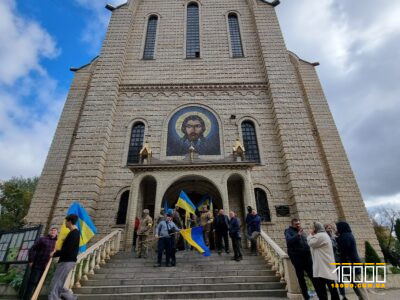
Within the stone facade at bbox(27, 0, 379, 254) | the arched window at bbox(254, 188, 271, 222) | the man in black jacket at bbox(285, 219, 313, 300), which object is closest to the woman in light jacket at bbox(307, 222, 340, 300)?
the man in black jacket at bbox(285, 219, 313, 300)

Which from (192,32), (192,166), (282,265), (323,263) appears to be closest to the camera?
(323,263)

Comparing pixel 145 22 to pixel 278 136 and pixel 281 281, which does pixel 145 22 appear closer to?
pixel 278 136

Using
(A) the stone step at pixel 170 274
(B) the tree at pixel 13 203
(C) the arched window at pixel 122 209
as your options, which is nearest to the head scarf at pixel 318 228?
(A) the stone step at pixel 170 274

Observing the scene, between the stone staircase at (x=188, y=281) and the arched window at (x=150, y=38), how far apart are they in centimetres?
1377

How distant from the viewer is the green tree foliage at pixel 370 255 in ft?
32.0

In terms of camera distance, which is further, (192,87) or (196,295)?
(192,87)

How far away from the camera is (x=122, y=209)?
1164 cm

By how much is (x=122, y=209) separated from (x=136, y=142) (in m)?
3.78

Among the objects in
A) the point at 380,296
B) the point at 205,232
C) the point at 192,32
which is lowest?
the point at 380,296

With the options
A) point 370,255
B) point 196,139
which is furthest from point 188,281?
point 370,255

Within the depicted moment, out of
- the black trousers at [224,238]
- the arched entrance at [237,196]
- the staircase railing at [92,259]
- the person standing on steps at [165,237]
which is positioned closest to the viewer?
the staircase railing at [92,259]

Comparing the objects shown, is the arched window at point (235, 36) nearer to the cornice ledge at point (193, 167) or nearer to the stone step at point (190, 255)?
the cornice ledge at point (193, 167)

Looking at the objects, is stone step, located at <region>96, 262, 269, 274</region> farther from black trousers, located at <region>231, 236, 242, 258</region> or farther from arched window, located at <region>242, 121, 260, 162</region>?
arched window, located at <region>242, 121, 260, 162</region>

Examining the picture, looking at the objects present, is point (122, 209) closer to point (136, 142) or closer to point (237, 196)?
point (136, 142)
